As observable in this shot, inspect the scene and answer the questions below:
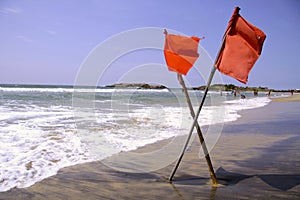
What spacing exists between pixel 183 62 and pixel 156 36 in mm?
1359

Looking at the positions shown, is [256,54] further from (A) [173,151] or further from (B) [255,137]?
(B) [255,137]

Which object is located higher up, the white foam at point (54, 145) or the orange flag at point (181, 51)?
the orange flag at point (181, 51)

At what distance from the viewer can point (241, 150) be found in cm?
561

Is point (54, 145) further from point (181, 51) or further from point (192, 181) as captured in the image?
point (181, 51)

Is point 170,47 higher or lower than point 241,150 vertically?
higher

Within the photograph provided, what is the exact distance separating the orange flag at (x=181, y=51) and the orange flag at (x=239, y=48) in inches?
14.5

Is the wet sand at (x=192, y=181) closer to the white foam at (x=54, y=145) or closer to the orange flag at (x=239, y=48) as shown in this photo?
the white foam at (x=54, y=145)

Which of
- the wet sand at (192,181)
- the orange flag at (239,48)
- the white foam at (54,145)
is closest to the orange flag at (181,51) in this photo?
the orange flag at (239,48)

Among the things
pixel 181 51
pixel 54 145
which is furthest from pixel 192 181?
pixel 54 145

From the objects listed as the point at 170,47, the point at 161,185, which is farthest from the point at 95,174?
the point at 170,47

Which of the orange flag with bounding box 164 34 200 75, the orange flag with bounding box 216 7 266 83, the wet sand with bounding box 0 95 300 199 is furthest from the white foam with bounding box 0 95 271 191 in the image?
the orange flag with bounding box 216 7 266 83

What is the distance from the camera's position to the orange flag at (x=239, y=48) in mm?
3150

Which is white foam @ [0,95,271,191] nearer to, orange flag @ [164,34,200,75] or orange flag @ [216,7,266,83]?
orange flag @ [164,34,200,75]

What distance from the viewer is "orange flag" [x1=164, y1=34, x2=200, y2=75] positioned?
134 inches
